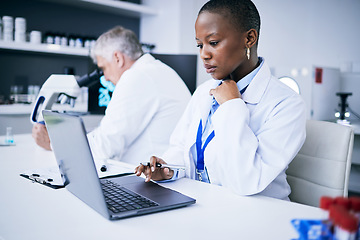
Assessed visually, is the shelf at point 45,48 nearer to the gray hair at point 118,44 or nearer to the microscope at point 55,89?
the gray hair at point 118,44

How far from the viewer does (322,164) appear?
115cm

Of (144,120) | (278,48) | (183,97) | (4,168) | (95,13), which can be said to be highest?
(95,13)

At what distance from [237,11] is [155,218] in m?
0.68

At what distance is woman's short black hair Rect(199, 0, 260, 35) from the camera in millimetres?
1093

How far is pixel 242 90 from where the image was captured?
1.22 metres

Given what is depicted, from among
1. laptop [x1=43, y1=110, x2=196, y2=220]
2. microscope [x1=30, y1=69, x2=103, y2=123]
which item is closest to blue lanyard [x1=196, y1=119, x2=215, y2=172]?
laptop [x1=43, y1=110, x2=196, y2=220]

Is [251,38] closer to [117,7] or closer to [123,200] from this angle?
[123,200]

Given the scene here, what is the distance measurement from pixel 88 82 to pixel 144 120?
451 millimetres

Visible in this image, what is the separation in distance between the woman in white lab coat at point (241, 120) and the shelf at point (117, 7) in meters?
2.62

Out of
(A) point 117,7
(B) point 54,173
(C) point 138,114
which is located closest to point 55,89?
(C) point 138,114

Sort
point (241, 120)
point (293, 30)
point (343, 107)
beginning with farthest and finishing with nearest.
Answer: point (293, 30)
point (343, 107)
point (241, 120)

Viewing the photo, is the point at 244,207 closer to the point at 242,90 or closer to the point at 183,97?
the point at 242,90

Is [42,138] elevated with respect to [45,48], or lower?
lower

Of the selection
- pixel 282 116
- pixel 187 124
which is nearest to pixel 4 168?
pixel 187 124
